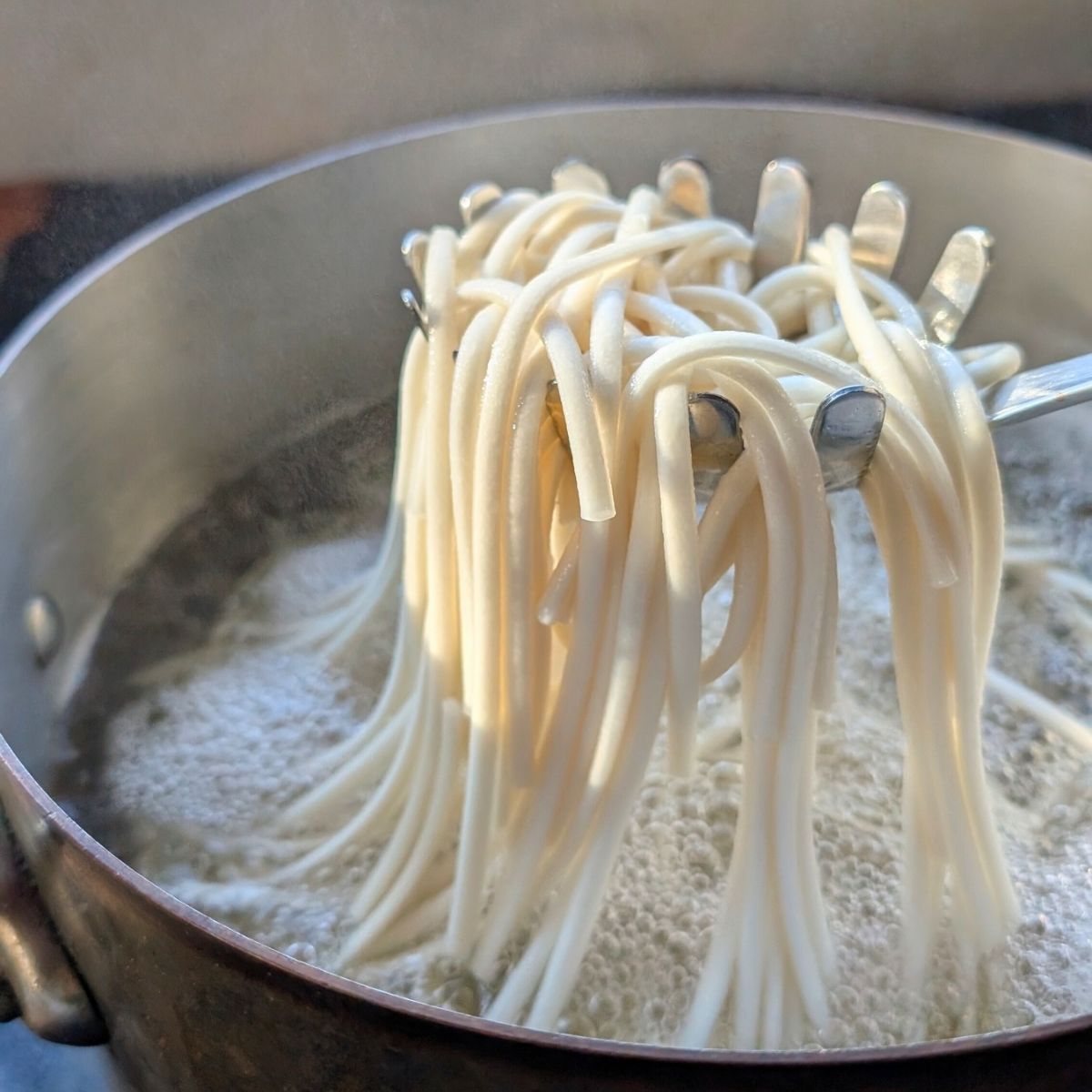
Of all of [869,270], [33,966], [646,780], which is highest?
[869,270]

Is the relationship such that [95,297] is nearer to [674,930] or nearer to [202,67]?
[202,67]

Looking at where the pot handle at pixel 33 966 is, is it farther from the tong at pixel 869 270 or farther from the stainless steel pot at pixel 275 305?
the tong at pixel 869 270

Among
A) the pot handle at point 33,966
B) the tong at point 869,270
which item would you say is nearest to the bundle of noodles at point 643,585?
the tong at point 869,270

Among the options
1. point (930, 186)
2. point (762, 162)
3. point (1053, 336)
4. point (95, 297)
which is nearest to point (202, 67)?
point (95, 297)

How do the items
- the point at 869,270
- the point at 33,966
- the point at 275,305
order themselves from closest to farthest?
the point at 33,966 → the point at 869,270 → the point at 275,305

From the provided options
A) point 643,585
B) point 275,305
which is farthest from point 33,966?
point 275,305

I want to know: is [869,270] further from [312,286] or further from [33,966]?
[33,966]
